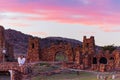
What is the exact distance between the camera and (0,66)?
48.5 metres

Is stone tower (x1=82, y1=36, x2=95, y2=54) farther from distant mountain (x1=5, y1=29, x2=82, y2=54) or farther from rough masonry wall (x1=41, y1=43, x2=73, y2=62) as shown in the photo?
distant mountain (x1=5, y1=29, x2=82, y2=54)

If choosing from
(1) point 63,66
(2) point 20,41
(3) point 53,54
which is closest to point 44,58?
(3) point 53,54

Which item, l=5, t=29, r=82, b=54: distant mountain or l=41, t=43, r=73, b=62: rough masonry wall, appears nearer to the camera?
l=41, t=43, r=73, b=62: rough masonry wall

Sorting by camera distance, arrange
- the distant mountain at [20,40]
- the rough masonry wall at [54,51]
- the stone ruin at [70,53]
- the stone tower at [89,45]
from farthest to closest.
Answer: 1. the distant mountain at [20,40]
2. the rough masonry wall at [54,51]
3. the stone tower at [89,45]
4. the stone ruin at [70,53]

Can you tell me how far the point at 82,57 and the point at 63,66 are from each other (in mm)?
7690

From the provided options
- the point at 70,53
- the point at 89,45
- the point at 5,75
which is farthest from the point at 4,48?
the point at 5,75

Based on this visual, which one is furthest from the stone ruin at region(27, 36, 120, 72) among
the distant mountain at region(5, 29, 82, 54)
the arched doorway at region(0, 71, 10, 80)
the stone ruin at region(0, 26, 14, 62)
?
the distant mountain at region(5, 29, 82, 54)

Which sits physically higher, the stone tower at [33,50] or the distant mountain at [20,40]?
the distant mountain at [20,40]

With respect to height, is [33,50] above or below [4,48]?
above

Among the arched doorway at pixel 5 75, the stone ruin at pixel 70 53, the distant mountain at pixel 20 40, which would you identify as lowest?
the arched doorway at pixel 5 75

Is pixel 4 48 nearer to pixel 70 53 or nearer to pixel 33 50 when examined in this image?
pixel 33 50

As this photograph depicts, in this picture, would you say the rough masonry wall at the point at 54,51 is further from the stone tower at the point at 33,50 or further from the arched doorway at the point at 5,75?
the arched doorway at the point at 5,75

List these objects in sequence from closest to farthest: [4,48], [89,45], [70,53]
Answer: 1. [4,48]
2. [70,53]
3. [89,45]

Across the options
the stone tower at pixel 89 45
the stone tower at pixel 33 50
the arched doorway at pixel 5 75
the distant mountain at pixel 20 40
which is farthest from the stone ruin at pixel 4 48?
the distant mountain at pixel 20 40
